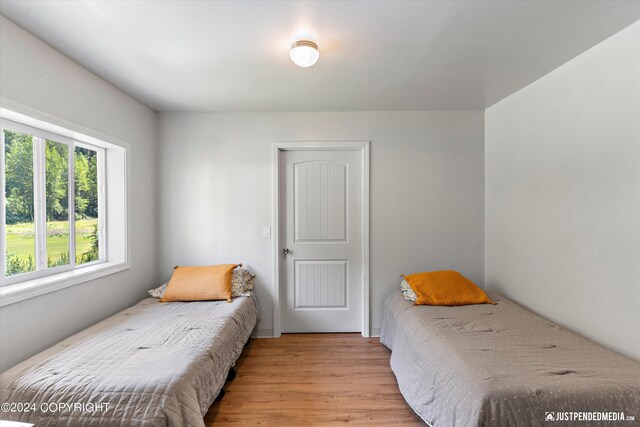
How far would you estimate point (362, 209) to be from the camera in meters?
3.05

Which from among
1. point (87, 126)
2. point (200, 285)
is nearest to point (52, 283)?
point (200, 285)

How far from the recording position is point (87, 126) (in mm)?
2131

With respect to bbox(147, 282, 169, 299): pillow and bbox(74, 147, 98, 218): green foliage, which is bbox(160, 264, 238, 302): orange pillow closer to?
bbox(147, 282, 169, 299): pillow

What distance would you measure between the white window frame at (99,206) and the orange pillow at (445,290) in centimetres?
269

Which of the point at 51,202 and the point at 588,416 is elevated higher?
the point at 51,202

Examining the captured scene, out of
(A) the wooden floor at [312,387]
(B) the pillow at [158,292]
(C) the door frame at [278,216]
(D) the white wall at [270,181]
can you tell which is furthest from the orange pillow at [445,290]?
(B) the pillow at [158,292]

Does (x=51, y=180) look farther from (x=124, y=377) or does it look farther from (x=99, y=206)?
(x=124, y=377)

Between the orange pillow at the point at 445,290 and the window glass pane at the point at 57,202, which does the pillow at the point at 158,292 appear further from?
the orange pillow at the point at 445,290

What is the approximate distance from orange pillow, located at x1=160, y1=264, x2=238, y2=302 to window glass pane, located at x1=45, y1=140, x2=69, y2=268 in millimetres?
823

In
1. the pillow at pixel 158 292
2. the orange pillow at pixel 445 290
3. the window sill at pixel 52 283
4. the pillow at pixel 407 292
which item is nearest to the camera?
the window sill at pixel 52 283

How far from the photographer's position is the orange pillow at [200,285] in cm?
262

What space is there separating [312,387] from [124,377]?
131cm

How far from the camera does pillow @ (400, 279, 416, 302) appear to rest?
2611 mm

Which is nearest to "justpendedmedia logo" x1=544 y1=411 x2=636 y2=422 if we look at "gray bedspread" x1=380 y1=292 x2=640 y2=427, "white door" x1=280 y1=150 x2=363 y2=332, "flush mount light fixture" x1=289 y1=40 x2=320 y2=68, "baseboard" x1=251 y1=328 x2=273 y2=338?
"gray bedspread" x1=380 y1=292 x2=640 y2=427
